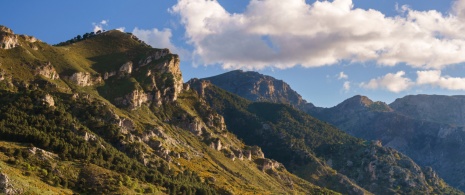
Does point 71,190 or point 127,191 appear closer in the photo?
point 71,190

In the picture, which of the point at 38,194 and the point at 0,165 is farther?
the point at 0,165

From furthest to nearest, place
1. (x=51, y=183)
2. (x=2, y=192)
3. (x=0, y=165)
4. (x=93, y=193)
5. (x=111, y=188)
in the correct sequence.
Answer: (x=111, y=188) → (x=93, y=193) → (x=51, y=183) → (x=0, y=165) → (x=2, y=192)

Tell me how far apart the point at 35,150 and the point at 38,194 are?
207 feet

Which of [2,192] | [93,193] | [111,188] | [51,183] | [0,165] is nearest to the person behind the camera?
[2,192]

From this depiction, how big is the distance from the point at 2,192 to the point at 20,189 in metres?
6.30

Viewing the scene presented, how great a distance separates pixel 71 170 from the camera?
19150cm

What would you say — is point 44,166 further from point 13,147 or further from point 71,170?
point 13,147

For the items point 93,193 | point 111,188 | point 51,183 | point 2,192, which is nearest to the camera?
point 2,192

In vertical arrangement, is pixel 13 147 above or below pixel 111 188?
above

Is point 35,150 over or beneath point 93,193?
over

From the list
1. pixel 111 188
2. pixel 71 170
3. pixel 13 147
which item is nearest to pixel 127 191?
pixel 111 188

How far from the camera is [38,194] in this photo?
5536 inches

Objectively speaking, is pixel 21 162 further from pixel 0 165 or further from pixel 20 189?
pixel 20 189

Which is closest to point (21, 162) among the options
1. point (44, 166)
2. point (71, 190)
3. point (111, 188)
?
point (44, 166)
